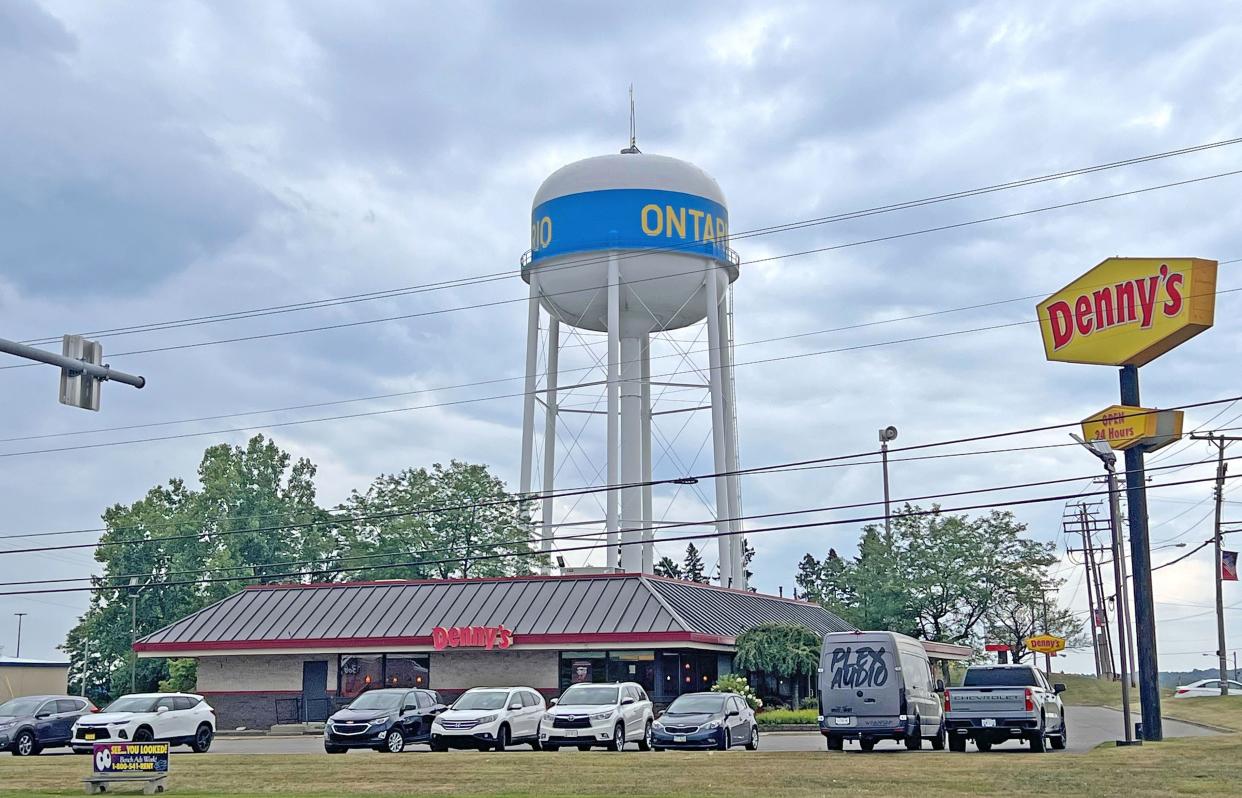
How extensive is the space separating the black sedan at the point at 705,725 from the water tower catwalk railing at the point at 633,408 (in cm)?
1926

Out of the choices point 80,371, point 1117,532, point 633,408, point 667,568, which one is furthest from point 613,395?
point 667,568

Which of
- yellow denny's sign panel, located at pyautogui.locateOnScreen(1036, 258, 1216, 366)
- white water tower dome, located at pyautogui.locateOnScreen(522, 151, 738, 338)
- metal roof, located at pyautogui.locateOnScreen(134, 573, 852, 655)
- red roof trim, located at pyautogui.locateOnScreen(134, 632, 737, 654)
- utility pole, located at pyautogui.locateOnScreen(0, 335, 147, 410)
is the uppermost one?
white water tower dome, located at pyautogui.locateOnScreen(522, 151, 738, 338)

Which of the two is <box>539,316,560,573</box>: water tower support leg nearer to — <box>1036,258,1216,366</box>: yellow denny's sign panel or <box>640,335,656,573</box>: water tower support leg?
<box>640,335,656,573</box>: water tower support leg

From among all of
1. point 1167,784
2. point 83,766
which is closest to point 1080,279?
point 1167,784

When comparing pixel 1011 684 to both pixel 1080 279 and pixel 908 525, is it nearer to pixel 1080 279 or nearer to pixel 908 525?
pixel 1080 279

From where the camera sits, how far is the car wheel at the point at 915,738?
3025 cm

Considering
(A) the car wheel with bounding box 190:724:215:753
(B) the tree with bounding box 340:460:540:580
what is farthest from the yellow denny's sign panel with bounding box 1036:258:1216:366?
(B) the tree with bounding box 340:460:540:580

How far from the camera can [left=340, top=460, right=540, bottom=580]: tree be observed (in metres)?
77.5

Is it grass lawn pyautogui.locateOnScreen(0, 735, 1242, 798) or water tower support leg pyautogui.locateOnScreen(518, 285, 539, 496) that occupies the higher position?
water tower support leg pyautogui.locateOnScreen(518, 285, 539, 496)

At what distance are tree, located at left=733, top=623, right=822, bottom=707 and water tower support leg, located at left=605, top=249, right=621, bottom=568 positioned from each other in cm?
664

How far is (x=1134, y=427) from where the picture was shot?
33.7 m

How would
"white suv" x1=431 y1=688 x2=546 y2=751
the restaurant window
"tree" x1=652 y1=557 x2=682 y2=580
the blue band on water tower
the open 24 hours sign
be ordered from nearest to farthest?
the open 24 hours sign
"white suv" x1=431 y1=688 x2=546 y2=751
the restaurant window
the blue band on water tower
"tree" x1=652 y1=557 x2=682 y2=580

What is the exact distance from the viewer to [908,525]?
80.0 m

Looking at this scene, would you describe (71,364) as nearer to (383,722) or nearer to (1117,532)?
(383,722)
